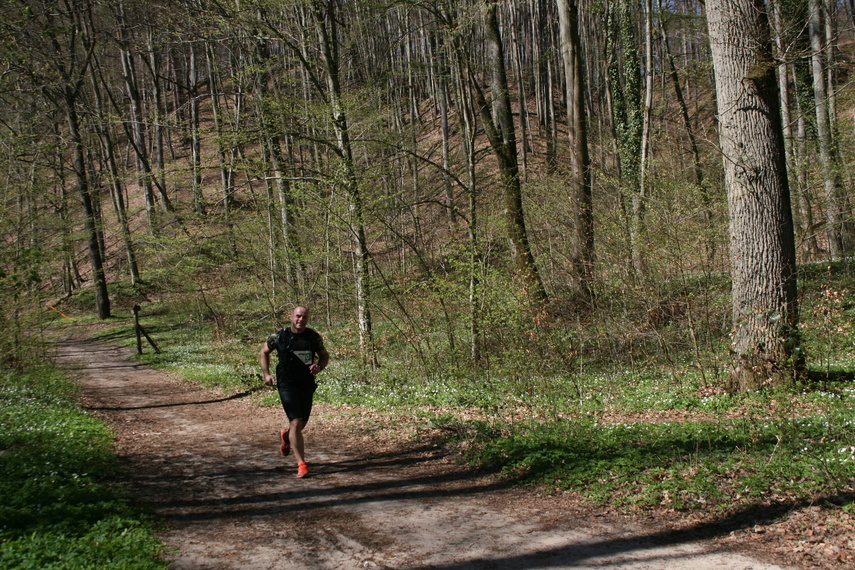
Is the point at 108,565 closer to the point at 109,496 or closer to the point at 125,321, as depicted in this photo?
the point at 109,496

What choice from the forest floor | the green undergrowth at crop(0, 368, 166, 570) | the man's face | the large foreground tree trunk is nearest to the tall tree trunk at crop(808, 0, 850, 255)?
the large foreground tree trunk

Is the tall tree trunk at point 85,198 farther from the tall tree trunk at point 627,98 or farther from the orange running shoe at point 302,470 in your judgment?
the orange running shoe at point 302,470

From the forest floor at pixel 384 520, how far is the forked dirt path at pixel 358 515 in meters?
0.01

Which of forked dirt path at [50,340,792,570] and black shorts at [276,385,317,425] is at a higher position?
black shorts at [276,385,317,425]

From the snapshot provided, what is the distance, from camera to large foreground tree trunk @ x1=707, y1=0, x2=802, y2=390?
7.75 meters

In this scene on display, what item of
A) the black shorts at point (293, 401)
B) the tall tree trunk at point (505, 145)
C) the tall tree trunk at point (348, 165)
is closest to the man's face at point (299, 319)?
the black shorts at point (293, 401)

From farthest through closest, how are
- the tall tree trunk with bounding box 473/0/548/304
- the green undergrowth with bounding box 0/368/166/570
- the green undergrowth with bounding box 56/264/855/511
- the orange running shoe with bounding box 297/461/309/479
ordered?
the tall tree trunk with bounding box 473/0/548/304
the orange running shoe with bounding box 297/461/309/479
the green undergrowth with bounding box 56/264/855/511
the green undergrowth with bounding box 0/368/166/570

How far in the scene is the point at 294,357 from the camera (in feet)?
22.0

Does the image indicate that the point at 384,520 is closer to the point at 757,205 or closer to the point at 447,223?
the point at 757,205

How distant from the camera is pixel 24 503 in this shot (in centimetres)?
509

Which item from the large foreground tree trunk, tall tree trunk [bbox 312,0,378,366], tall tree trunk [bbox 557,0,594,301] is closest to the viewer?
the large foreground tree trunk

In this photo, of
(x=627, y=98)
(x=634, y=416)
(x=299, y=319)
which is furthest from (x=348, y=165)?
(x=627, y=98)

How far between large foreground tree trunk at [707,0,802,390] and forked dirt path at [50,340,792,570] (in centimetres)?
426

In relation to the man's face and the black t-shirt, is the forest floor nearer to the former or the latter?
the black t-shirt
